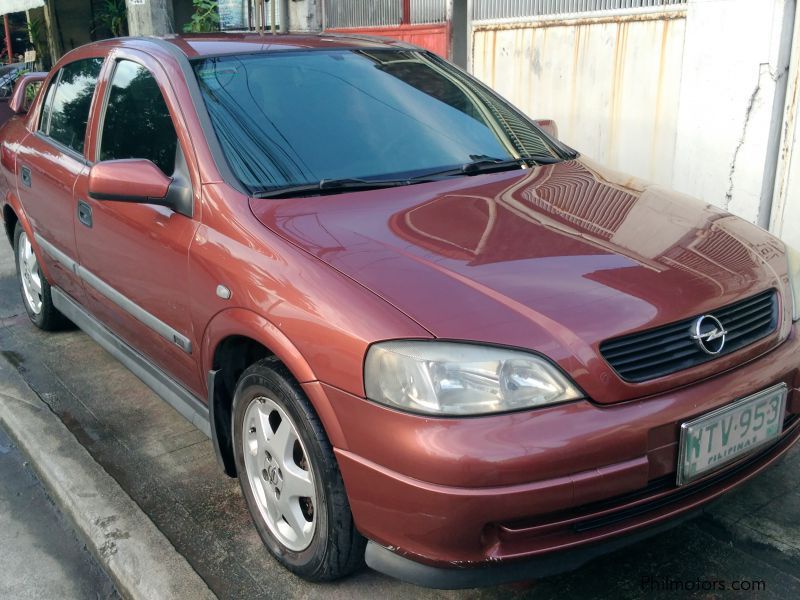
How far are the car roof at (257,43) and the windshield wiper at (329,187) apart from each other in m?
0.85

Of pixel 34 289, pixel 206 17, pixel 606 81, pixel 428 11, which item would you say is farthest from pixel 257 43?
pixel 206 17

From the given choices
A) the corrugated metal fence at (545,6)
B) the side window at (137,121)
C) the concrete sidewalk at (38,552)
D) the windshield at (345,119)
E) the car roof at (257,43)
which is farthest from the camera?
the corrugated metal fence at (545,6)

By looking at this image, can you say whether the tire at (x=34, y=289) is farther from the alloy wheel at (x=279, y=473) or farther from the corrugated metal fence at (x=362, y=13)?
the corrugated metal fence at (x=362, y=13)

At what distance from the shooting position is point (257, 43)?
3473mm

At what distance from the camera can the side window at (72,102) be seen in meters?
3.90

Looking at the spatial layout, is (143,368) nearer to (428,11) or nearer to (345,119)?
(345,119)

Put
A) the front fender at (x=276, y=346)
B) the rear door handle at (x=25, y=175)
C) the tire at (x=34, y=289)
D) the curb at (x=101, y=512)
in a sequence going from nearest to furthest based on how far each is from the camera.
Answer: the front fender at (x=276, y=346)
the curb at (x=101, y=512)
the rear door handle at (x=25, y=175)
the tire at (x=34, y=289)

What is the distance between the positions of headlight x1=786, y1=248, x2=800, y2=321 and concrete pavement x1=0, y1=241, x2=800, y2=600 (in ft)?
2.16

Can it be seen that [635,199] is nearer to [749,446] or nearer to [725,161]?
[749,446]

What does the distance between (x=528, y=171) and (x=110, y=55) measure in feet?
6.43

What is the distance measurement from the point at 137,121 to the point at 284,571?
1.87 metres

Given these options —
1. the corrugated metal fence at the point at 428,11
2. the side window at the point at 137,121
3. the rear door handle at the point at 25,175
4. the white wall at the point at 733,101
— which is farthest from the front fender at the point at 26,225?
the corrugated metal fence at the point at 428,11

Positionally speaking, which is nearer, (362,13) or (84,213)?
(84,213)

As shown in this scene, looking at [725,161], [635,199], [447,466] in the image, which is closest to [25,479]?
[447,466]
